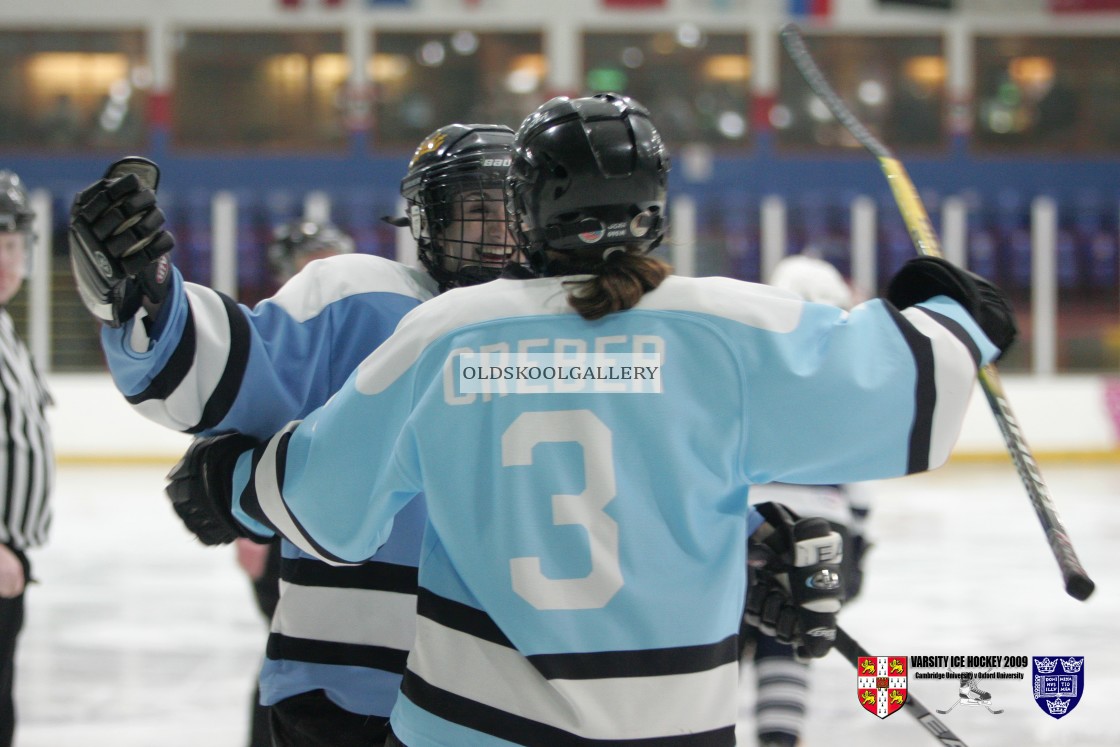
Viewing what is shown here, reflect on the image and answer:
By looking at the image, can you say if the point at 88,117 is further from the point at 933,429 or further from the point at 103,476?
the point at 933,429

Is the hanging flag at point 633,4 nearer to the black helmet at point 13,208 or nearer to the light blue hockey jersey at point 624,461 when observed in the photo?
the black helmet at point 13,208

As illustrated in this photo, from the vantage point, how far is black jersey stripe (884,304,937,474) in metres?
1.04

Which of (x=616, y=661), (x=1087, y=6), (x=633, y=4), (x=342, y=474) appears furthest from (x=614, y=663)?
(x=1087, y=6)

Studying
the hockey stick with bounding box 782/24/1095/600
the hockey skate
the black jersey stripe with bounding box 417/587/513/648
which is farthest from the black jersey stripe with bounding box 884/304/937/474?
the hockey skate

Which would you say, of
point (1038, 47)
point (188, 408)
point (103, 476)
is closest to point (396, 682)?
point (188, 408)

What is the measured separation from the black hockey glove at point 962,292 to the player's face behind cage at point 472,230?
0.44m

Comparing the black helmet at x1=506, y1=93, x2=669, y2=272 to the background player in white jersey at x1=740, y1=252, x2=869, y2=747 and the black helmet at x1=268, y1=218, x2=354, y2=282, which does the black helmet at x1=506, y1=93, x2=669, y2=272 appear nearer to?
the background player in white jersey at x1=740, y1=252, x2=869, y2=747

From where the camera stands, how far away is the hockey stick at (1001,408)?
1153mm

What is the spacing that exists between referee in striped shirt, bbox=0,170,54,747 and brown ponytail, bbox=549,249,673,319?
1.46m

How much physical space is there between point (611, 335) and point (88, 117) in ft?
37.1

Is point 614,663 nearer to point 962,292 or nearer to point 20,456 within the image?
point 962,292

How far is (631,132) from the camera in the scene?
1.11m

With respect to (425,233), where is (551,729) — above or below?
below

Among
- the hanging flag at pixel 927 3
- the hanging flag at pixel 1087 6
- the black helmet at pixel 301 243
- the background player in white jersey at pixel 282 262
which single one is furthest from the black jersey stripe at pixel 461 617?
the hanging flag at pixel 1087 6
